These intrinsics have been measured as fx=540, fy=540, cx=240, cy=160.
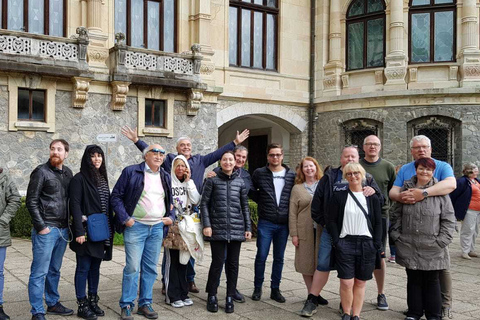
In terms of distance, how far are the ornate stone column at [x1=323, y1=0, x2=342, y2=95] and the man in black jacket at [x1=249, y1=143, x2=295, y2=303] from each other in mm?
12554

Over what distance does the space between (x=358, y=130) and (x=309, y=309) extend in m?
13.2

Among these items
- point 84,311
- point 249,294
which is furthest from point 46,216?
point 249,294

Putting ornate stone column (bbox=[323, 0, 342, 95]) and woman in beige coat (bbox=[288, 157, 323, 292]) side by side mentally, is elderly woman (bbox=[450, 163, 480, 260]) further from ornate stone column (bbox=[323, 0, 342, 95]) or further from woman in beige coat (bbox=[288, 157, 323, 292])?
ornate stone column (bbox=[323, 0, 342, 95])

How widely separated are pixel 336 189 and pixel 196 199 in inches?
70.3

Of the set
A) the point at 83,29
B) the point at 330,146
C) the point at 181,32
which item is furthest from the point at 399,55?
the point at 83,29

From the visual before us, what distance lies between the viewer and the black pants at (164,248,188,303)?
6402 millimetres

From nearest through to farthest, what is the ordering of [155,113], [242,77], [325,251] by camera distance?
[325,251] → [155,113] → [242,77]

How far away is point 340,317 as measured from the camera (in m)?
6.07

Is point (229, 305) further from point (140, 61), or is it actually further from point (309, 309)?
point (140, 61)

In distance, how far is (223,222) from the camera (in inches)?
246

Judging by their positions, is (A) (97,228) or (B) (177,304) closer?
(A) (97,228)

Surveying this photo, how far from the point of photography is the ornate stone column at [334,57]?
61.7ft

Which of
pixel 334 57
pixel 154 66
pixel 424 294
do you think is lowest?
pixel 424 294

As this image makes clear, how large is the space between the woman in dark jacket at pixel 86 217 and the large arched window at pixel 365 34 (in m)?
14.2
